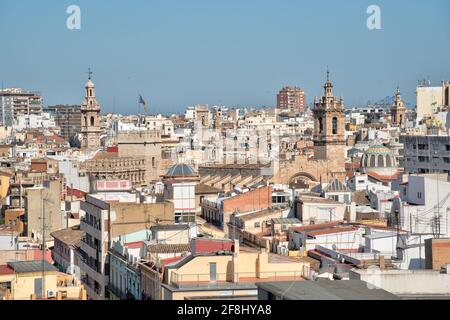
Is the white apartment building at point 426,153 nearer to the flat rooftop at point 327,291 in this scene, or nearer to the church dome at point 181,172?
the church dome at point 181,172

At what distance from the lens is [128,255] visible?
1517 cm

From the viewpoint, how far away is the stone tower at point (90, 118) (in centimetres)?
4731

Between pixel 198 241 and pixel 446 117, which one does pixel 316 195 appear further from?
pixel 446 117

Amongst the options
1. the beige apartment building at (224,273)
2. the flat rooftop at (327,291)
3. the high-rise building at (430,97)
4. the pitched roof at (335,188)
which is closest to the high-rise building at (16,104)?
the high-rise building at (430,97)

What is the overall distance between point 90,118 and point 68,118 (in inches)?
1580

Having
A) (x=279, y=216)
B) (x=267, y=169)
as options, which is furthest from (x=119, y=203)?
(x=267, y=169)

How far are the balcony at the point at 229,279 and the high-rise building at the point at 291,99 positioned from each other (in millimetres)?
94323

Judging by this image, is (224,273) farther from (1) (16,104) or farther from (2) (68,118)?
(1) (16,104)

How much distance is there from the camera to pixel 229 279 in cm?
1233

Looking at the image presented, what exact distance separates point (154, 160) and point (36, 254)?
2157 centimetres

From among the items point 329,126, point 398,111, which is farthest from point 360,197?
point 398,111

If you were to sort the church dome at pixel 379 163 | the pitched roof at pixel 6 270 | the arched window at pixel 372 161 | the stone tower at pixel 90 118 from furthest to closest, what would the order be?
the stone tower at pixel 90 118, the arched window at pixel 372 161, the church dome at pixel 379 163, the pitched roof at pixel 6 270

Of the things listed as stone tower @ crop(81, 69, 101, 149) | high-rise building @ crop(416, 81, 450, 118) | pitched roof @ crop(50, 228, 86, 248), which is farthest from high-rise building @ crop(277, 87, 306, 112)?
pitched roof @ crop(50, 228, 86, 248)

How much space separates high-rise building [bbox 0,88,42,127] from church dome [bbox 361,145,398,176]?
198ft
